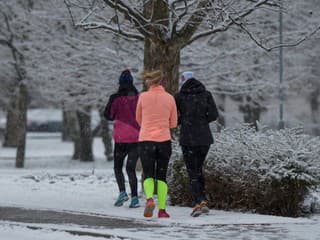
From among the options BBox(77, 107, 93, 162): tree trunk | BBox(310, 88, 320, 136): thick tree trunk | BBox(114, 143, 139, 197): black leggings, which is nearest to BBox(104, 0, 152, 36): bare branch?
BBox(114, 143, 139, 197): black leggings

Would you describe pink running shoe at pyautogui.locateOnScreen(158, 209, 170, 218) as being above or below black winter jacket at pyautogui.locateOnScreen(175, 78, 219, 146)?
below

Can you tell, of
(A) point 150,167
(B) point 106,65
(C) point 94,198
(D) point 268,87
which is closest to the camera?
(A) point 150,167

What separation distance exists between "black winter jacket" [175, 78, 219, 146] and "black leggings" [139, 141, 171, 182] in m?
0.34

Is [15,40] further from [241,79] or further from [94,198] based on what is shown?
[94,198]

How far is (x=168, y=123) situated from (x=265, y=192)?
5.00 feet

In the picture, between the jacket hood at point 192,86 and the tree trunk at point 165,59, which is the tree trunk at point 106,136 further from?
the jacket hood at point 192,86

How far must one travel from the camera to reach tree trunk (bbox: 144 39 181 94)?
12.6 metres

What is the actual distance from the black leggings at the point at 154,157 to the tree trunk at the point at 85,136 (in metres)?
17.9

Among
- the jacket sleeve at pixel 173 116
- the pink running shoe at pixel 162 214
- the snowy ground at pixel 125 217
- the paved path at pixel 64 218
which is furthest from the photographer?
the jacket sleeve at pixel 173 116

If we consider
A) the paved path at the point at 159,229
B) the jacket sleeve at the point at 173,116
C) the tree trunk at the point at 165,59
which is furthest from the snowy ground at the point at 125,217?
the tree trunk at the point at 165,59

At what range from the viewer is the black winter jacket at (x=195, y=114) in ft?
33.7

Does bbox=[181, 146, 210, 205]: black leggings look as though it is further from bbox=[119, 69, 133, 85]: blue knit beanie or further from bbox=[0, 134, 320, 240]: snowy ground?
bbox=[119, 69, 133, 85]: blue knit beanie

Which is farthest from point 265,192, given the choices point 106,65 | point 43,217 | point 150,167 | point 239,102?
point 239,102

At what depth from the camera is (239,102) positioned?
28.9m
